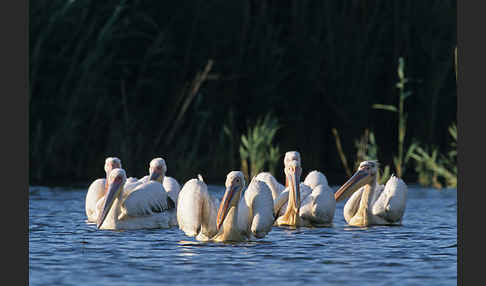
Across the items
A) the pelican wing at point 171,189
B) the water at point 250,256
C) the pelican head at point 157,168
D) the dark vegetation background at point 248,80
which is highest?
the dark vegetation background at point 248,80

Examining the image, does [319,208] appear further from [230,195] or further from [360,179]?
[230,195]

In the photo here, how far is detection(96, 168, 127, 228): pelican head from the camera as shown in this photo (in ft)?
31.6

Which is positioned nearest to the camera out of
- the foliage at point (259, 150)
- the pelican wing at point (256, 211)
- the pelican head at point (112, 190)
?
the pelican wing at point (256, 211)

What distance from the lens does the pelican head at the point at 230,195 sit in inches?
331

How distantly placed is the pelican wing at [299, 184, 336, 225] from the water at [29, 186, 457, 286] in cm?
14

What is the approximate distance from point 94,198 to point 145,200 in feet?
2.50

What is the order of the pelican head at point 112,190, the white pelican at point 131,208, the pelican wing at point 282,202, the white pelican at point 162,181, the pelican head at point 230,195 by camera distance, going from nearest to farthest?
the pelican head at point 230,195
the pelican head at point 112,190
the white pelican at point 131,208
the pelican wing at point 282,202
the white pelican at point 162,181

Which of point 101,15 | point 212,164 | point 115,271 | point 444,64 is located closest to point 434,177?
point 444,64

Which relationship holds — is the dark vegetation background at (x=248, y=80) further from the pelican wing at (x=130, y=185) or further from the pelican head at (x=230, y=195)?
the pelican head at (x=230, y=195)

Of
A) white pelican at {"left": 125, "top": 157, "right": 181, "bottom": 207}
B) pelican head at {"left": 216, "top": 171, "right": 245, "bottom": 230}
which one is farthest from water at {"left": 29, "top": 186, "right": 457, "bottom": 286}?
white pelican at {"left": 125, "top": 157, "right": 181, "bottom": 207}

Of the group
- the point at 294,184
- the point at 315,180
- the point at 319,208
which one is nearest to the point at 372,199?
the point at 315,180

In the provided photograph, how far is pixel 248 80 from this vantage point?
14859mm

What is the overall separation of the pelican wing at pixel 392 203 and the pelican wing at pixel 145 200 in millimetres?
2110

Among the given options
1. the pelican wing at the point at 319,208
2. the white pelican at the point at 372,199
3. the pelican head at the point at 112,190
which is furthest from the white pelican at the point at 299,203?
the pelican head at the point at 112,190
